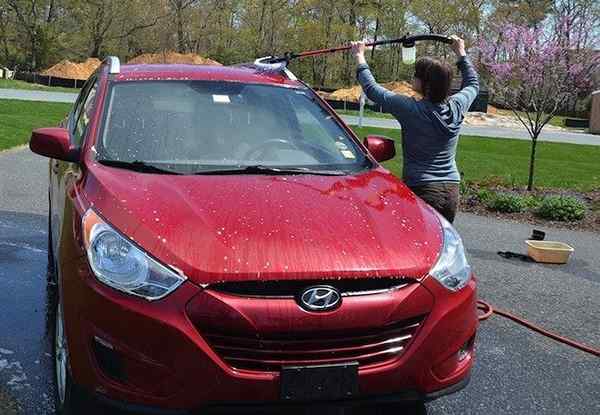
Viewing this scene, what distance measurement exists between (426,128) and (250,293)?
2259mm

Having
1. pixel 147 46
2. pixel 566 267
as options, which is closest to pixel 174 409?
pixel 566 267

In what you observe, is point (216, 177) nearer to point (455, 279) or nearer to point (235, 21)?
point (455, 279)

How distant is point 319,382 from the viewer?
2.66 meters

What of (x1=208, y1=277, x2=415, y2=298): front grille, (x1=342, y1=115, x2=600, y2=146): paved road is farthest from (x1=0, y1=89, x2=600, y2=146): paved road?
(x1=208, y1=277, x2=415, y2=298): front grille

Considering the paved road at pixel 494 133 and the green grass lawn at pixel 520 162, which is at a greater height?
the paved road at pixel 494 133

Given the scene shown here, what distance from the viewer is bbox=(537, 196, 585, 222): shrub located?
9.52m

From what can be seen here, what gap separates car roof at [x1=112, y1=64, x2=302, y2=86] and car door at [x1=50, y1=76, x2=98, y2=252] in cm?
26

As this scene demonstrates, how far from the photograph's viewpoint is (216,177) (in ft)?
11.3

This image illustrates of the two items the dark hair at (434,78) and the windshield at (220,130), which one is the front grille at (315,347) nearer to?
the windshield at (220,130)

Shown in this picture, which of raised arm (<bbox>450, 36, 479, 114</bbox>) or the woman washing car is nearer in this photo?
the woman washing car

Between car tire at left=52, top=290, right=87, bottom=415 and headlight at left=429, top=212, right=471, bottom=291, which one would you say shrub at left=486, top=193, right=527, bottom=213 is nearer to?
headlight at left=429, top=212, right=471, bottom=291

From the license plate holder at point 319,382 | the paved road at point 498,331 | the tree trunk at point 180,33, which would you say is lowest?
the paved road at point 498,331

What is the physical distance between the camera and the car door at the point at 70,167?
3.64 meters

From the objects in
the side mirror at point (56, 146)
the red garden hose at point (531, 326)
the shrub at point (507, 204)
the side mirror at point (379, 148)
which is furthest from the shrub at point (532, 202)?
the side mirror at point (56, 146)
